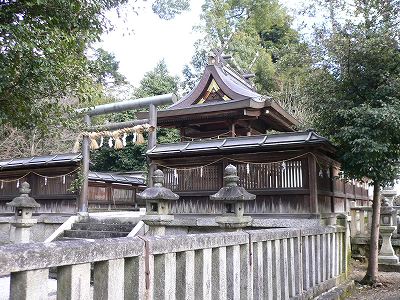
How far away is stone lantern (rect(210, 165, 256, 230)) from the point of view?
738 cm

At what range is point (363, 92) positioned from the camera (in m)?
9.91

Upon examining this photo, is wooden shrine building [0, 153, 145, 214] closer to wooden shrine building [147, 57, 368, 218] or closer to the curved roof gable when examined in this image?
wooden shrine building [147, 57, 368, 218]

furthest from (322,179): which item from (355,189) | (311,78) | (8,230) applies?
(8,230)

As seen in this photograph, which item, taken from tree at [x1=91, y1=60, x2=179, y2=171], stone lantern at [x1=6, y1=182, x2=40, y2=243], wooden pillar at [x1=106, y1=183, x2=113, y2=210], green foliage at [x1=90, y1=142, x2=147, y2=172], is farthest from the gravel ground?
green foliage at [x1=90, y1=142, x2=147, y2=172]

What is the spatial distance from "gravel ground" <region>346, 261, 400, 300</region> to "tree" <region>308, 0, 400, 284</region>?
30cm

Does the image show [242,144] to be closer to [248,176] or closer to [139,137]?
[248,176]

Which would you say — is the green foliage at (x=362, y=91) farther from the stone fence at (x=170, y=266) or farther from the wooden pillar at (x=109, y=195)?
the wooden pillar at (x=109, y=195)

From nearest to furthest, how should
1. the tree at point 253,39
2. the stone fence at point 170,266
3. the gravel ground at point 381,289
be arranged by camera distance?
the stone fence at point 170,266, the gravel ground at point 381,289, the tree at point 253,39

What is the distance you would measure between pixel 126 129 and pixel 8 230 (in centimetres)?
547

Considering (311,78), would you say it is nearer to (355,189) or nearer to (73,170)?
(355,189)

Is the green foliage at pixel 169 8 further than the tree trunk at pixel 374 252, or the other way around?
the green foliage at pixel 169 8

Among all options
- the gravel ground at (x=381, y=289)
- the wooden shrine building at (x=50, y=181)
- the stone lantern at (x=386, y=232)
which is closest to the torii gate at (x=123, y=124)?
the wooden shrine building at (x=50, y=181)

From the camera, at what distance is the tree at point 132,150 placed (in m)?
29.2

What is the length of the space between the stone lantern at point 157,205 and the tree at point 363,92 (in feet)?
14.7
